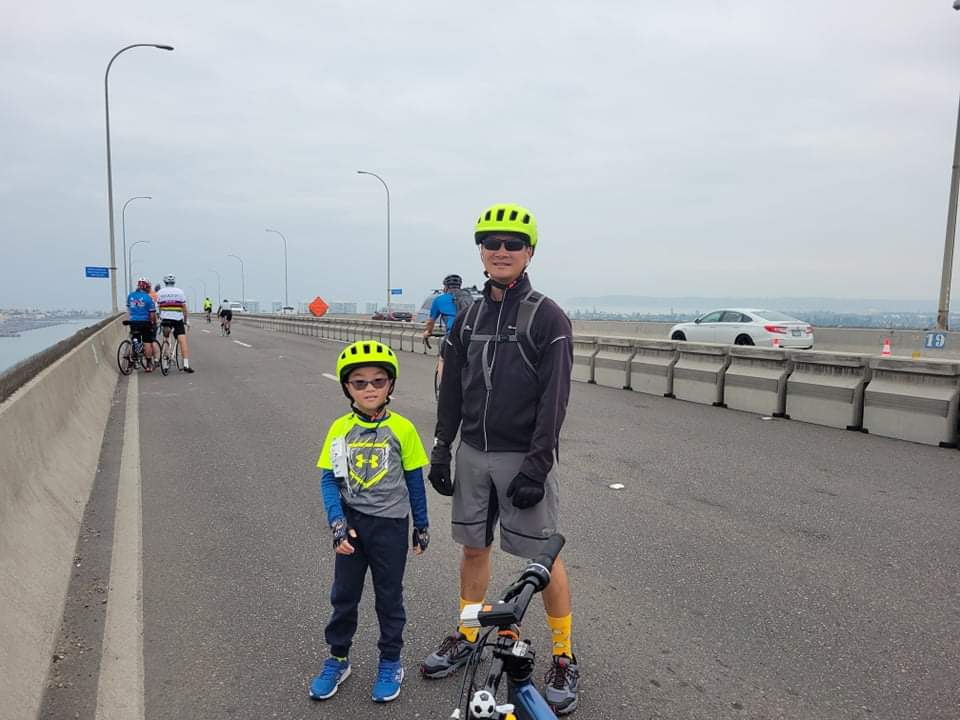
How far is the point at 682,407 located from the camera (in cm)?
1104

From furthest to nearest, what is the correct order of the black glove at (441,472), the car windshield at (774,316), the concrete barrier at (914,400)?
the car windshield at (774,316) < the concrete barrier at (914,400) < the black glove at (441,472)

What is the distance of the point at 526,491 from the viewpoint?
281 centimetres

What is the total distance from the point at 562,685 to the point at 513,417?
1190mm

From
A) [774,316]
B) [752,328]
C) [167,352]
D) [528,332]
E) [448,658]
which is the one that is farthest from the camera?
[774,316]

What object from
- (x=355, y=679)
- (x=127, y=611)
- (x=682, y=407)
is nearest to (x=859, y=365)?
(x=682, y=407)

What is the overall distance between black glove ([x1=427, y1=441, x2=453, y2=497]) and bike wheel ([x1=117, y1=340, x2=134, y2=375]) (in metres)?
14.2

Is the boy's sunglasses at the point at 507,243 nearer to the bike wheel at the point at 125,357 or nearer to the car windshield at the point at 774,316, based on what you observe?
the bike wheel at the point at 125,357

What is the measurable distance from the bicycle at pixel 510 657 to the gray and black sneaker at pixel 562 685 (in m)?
1.21

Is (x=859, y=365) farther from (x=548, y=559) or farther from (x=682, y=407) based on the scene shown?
(x=548, y=559)

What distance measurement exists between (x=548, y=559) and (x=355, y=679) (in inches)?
69.5

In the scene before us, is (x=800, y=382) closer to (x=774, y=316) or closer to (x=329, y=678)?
(x=329, y=678)

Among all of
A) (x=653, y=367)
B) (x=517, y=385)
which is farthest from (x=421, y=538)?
(x=653, y=367)

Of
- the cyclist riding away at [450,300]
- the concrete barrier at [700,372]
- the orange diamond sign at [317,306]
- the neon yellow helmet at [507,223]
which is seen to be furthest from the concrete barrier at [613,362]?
the orange diamond sign at [317,306]

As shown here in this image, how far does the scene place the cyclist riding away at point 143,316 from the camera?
13938 millimetres
